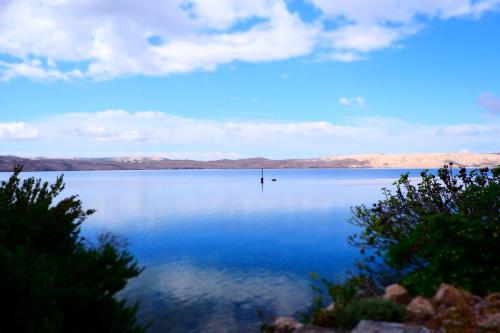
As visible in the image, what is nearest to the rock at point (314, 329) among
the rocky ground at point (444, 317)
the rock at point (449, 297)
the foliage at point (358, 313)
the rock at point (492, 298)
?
the rocky ground at point (444, 317)

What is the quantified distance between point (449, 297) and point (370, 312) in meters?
2.74

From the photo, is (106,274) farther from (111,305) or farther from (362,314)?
(362,314)

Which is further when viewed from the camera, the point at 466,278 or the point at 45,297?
the point at 466,278

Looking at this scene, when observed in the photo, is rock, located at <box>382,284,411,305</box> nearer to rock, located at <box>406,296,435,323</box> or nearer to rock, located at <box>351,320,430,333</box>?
rock, located at <box>406,296,435,323</box>

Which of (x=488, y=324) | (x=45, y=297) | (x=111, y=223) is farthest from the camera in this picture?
(x=111, y=223)

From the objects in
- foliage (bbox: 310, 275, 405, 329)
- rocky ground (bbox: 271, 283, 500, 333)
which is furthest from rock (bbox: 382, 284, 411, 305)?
foliage (bbox: 310, 275, 405, 329)

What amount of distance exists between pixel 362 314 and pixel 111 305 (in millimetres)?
7441

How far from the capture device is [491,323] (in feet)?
37.5

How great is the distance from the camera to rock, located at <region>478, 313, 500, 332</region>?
11.3 metres

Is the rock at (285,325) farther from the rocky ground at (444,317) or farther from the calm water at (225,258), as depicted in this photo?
the calm water at (225,258)

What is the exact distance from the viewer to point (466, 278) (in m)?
15.2

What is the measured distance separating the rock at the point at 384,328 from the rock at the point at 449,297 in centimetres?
231

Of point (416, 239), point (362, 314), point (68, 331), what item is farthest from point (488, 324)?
point (68, 331)

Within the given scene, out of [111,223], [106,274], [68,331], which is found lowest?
[111,223]
